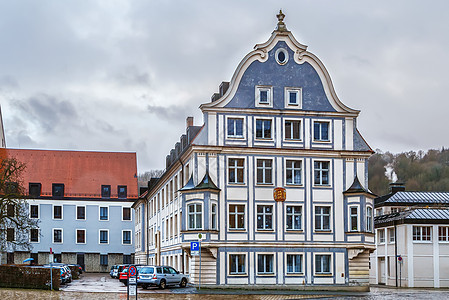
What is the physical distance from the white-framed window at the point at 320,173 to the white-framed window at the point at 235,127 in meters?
5.83

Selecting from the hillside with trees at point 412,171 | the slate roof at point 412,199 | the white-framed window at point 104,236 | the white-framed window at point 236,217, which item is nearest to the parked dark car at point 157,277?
the white-framed window at point 236,217

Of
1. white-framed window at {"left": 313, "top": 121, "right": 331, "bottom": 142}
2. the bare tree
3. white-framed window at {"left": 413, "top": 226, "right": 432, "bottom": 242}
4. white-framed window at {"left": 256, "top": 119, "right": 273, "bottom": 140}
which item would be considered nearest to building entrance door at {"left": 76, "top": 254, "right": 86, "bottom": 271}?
the bare tree

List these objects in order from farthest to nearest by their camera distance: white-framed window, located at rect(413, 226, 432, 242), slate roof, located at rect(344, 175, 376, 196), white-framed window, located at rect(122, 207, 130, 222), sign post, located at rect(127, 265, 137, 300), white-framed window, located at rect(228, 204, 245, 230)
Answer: white-framed window, located at rect(122, 207, 130, 222) → white-framed window, located at rect(413, 226, 432, 242) → slate roof, located at rect(344, 175, 376, 196) → white-framed window, located at rect(228, 204, 245, 230) → sign post, located at rect(127, 265, 137, 300)

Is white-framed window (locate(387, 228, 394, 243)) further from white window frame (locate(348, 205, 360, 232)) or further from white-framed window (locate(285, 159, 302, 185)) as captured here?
white-framed window (locate(285, 159, 302, 185))

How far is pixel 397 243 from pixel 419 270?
3171 mm

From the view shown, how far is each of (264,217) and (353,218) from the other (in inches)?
251

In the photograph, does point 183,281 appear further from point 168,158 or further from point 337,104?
point 168,158

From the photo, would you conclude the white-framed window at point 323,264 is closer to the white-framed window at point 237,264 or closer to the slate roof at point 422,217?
the white-framed window at point 237,264

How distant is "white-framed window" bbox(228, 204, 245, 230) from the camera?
150ft

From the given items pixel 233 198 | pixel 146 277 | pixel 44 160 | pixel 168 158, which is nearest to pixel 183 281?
pixel 146 277

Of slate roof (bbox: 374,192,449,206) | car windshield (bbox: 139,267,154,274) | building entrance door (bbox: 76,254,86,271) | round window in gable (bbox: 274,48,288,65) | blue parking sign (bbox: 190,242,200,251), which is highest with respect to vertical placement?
round window in gable (bbox: 274,48,288,65)

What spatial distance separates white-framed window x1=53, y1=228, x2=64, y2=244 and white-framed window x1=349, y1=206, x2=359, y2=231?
1997 inches

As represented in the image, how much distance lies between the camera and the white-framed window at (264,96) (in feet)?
153

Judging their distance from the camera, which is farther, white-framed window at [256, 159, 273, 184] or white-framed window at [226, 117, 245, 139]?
white-framed window at [256, 159, 273, 184]
